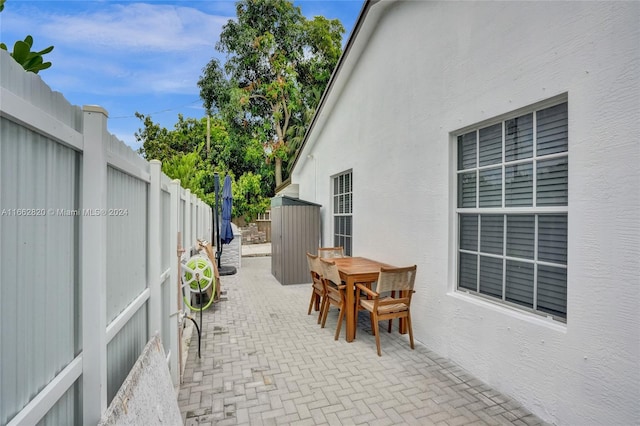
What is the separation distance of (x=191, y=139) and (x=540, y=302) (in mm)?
21657

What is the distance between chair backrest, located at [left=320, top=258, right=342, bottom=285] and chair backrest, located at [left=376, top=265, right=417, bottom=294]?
2.08 feet

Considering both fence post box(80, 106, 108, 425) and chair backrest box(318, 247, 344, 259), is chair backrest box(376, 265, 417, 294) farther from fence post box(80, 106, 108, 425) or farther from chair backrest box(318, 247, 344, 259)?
fence post box(80, 106, 108, 425)

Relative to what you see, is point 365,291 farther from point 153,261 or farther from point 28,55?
point 28,55

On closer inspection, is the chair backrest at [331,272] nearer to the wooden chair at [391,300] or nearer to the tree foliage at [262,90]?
the wooden chair at [391,300]

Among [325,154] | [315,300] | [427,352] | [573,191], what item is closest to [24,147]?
[573,191]

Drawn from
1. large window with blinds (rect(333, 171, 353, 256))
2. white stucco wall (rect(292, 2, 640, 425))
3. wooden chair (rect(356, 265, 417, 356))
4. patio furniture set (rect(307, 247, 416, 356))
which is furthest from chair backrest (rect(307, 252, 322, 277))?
large window with blinds (rect(333, 171, 353, 256))

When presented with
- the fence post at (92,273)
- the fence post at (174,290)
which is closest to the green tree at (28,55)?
the fence post at (92,273)

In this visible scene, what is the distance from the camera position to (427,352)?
12.7ft

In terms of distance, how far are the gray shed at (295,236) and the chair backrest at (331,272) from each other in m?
3.02

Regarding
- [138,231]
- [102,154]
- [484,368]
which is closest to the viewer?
[102,154]

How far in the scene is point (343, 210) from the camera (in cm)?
725

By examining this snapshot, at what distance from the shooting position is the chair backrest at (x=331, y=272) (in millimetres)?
4314

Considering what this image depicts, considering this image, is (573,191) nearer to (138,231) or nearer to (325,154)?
(138,231)

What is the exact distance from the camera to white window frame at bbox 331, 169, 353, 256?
22.3ft
